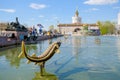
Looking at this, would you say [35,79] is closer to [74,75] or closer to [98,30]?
[74,75]

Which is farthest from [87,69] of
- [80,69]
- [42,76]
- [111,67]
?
[42,76]

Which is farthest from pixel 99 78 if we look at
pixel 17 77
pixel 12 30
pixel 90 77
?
pixel 12 30

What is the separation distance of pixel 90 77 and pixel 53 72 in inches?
96.4

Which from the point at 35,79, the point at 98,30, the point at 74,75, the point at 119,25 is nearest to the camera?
the point at 35,79

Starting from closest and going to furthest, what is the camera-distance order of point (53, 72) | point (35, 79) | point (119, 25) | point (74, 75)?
1. point (35, 79)
2. point (74, 75)
3. point (53, 72)
4. point (119, 25)

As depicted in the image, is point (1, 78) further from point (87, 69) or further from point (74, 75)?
point (87, 69)

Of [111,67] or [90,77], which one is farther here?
[111,67]

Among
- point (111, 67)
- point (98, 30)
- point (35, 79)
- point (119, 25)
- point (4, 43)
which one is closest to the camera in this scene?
point (35, 79)

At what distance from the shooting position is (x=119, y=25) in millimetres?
195625

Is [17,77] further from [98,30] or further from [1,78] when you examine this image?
[98,30]

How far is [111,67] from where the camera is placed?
52.1 ft

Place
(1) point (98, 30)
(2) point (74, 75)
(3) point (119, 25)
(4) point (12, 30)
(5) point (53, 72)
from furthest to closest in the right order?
(3) point (119, 25) < (1) point (98, 30) < (4) point (12, 30) < (5) point (53, 72) < (2) point (74, 75)

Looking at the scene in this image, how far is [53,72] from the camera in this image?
14.4 m

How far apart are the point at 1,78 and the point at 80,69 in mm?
4820
